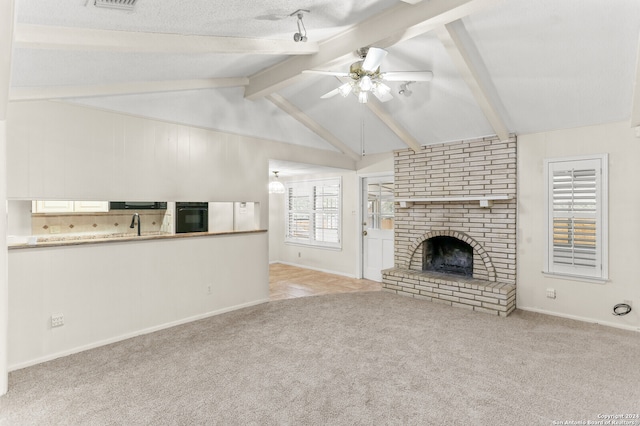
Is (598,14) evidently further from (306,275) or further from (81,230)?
(81,230)

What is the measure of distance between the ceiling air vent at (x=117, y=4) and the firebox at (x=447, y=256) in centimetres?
464

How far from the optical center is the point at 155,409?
7.35 feet

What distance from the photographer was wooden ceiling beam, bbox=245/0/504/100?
2.49m

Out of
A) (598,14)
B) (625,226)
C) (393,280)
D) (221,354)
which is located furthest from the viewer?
(393,280)

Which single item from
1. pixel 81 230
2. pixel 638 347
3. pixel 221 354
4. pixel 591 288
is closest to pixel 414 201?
pixel 591 288

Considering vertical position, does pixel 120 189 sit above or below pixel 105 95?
below

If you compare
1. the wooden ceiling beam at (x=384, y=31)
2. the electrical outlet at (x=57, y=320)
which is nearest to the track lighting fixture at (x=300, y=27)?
the wooden ceiling beam at (x=384, y=31)

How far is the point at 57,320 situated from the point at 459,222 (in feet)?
15.8

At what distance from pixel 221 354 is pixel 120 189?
6.22 ft

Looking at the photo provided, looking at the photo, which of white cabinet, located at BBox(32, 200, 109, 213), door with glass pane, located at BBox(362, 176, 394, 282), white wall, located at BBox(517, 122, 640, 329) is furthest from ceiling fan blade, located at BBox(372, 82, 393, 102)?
white cabinet, located at BBox(32, 200, 109, 213)

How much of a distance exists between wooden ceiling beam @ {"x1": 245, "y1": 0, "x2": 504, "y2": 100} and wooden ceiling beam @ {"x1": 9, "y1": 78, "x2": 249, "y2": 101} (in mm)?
695

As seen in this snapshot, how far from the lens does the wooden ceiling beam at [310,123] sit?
471 centimetres

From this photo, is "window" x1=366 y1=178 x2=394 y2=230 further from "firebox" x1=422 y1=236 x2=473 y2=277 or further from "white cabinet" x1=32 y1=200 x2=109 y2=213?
"white cabinet" x1=32 y1=200 x2=109 y2=213

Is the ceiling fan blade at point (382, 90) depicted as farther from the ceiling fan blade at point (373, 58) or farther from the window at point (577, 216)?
the window at point (577, 216)
